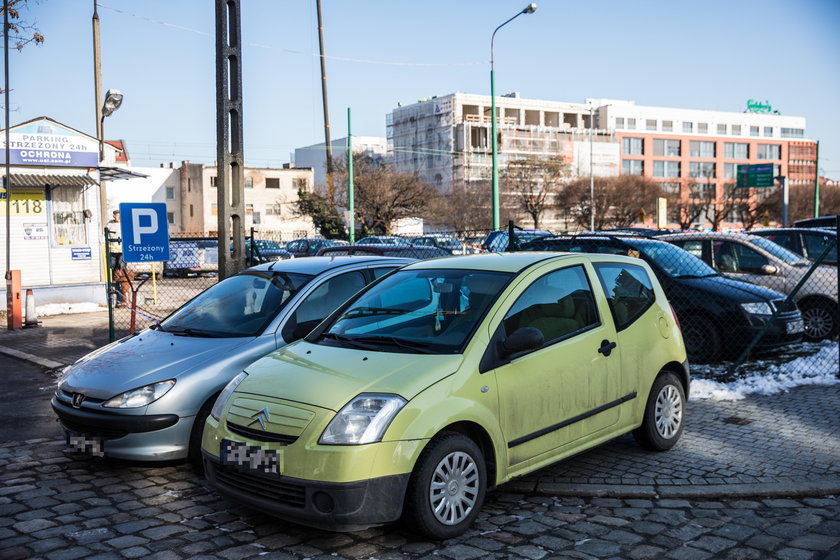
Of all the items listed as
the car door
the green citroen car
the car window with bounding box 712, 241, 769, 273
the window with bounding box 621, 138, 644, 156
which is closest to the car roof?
the green citroen car

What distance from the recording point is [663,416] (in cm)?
615

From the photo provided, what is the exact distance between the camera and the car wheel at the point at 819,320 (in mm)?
11502

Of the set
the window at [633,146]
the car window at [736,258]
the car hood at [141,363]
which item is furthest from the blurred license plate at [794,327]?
the window at [633,146]

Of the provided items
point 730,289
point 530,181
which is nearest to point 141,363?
point 730,289

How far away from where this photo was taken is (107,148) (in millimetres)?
19344

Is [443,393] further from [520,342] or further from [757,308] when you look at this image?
[757,308]

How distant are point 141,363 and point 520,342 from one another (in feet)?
9.96

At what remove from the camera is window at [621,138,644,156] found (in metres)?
103

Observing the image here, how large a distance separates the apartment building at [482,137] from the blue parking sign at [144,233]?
260 feet

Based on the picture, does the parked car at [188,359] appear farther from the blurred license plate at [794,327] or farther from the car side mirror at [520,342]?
the blurred license plate at [794,327]

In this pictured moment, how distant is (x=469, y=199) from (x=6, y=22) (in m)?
51.4

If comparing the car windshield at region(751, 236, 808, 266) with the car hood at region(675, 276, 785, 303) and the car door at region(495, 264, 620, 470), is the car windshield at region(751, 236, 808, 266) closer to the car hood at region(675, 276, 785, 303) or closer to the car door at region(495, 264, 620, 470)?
the car hood at region(675, 276, 785, 303)

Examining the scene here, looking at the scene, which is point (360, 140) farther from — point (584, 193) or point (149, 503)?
point (149, 503)

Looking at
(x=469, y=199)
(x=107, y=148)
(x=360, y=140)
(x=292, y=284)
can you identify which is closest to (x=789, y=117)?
(x=360, y=140)
